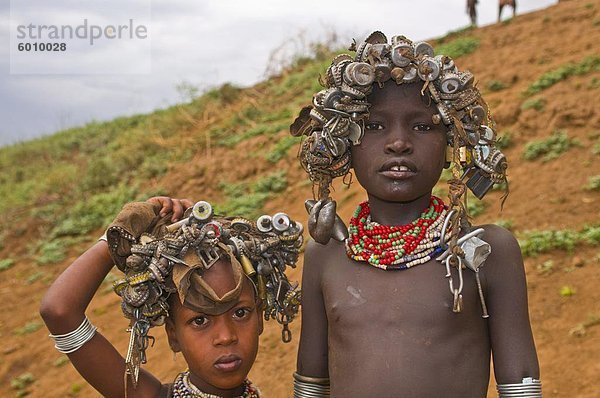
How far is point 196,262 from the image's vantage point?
2271 millimetres

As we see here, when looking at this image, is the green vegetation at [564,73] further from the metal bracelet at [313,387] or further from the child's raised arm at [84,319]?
the child's raised arm at [84,319]

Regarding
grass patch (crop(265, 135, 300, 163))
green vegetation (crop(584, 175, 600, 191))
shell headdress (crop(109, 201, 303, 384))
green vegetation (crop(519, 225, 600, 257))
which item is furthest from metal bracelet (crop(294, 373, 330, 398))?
grass patch (crop(265, 135, 300, 163))

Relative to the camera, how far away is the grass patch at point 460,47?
1186 centimetres

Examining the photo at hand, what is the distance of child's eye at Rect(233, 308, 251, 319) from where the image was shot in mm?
2389

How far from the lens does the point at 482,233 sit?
221 centimetres

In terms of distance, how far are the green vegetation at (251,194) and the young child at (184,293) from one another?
643 cm

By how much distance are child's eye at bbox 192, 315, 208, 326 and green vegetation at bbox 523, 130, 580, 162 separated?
5.76 m

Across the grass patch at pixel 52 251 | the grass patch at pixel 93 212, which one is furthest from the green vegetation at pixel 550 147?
the grass patch at pixel 52 251

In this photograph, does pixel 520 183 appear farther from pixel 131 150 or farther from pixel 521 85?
pixel 131 150

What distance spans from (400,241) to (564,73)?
742 centimetres

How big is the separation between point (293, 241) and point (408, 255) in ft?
1.36

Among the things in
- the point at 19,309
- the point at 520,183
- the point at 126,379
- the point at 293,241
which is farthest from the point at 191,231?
the point at 19,309

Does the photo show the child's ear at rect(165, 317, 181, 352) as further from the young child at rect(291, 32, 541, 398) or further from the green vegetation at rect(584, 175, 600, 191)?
the green vegetation at rect(584, 175, 600, 191)

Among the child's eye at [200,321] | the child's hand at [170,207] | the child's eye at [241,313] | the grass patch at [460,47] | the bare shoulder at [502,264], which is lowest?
the child's eye at [200,321]
